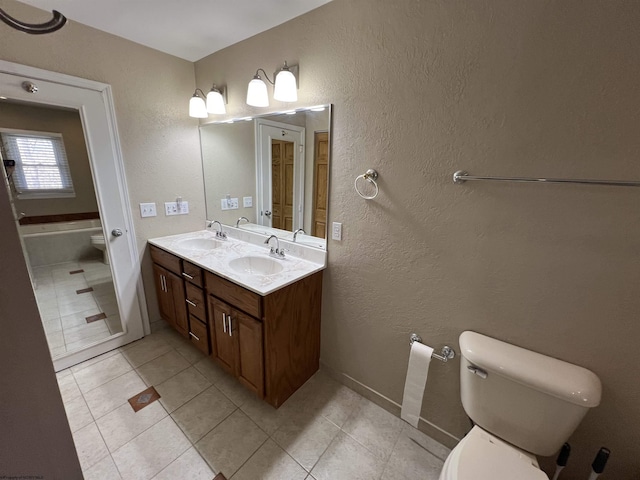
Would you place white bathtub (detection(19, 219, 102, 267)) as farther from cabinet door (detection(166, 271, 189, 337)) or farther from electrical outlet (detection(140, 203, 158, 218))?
cabinet door (detection(166, 271, 189, 337))

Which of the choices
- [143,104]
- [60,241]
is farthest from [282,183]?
[60,241]

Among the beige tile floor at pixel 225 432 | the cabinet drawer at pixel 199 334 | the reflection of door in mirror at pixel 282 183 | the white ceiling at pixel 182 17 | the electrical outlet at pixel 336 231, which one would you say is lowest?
the beige tile floor at pixel 225 432

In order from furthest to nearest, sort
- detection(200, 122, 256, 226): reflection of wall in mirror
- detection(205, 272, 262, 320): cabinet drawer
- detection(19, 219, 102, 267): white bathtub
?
detection(200, 122, 256, 226): reflection of wall in mirror < detection(19, 219, 102, 267): white bathtub < detection(205, 272, 262, 320): cabinet drawer

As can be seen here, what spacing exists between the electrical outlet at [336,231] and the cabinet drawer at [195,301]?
100cm

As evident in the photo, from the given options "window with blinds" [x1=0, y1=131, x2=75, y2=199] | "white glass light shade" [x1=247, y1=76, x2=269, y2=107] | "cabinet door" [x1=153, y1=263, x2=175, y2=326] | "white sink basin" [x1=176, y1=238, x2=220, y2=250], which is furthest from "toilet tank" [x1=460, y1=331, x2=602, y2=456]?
"window with blinds" [x1=0, y1=131, x2=75, y2=199]

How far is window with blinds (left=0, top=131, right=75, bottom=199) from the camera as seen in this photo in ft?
5.32

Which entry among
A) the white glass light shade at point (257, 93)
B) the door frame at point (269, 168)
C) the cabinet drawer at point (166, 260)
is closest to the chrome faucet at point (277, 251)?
the door frame at point (269, 168)

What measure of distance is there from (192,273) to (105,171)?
→ 3.23ft

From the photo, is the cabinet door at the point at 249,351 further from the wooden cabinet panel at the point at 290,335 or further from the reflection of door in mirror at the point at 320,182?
the reflection of door in mirror at the point at 320,182

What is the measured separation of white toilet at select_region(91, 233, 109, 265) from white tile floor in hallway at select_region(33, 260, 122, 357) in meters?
0.05

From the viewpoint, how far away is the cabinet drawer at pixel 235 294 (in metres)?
1.45

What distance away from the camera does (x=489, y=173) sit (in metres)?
1.12

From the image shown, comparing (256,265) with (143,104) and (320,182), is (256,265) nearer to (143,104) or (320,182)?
(320,182)

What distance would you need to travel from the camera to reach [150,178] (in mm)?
2139
